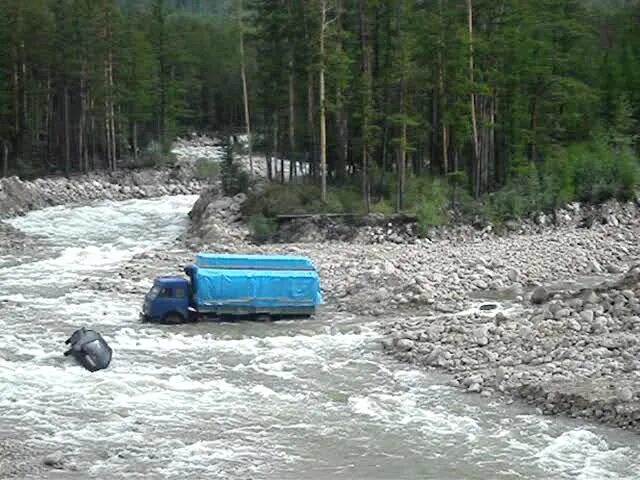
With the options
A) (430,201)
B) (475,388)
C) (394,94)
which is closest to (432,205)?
(430,201)

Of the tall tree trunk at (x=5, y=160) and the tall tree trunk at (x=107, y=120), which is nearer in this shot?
the tall tree trunk at (x=5, y=160)

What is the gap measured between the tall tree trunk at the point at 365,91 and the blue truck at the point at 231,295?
12.1 metres

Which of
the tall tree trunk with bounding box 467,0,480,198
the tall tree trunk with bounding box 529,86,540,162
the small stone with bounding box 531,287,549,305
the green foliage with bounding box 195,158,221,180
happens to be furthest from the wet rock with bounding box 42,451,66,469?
the green foliage with bounding box 195,158,221,180

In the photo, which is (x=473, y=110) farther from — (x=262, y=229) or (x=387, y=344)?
(x=387, y=344)

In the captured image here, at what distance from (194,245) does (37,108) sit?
101 feet

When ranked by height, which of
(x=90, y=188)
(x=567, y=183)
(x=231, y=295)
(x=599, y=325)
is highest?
(x=567, y=183)

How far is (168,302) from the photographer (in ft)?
75.4

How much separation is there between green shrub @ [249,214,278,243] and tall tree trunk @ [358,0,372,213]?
12.9 ft

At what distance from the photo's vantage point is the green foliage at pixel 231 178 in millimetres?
40981

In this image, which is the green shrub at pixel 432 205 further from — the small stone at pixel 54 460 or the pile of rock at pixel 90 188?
the small stone at pixel 54 460

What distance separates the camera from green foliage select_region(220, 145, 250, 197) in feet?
134

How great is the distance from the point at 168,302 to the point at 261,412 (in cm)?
693

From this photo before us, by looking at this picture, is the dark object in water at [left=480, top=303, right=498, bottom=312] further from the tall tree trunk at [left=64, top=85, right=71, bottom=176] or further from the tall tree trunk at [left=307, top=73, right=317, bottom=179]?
the tall tree trunk at [left=64, top=85, right=71, bottom=176]

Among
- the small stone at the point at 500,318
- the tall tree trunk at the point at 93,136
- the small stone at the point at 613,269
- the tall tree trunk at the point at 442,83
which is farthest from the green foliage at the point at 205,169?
the small stone at the point at 500,318
